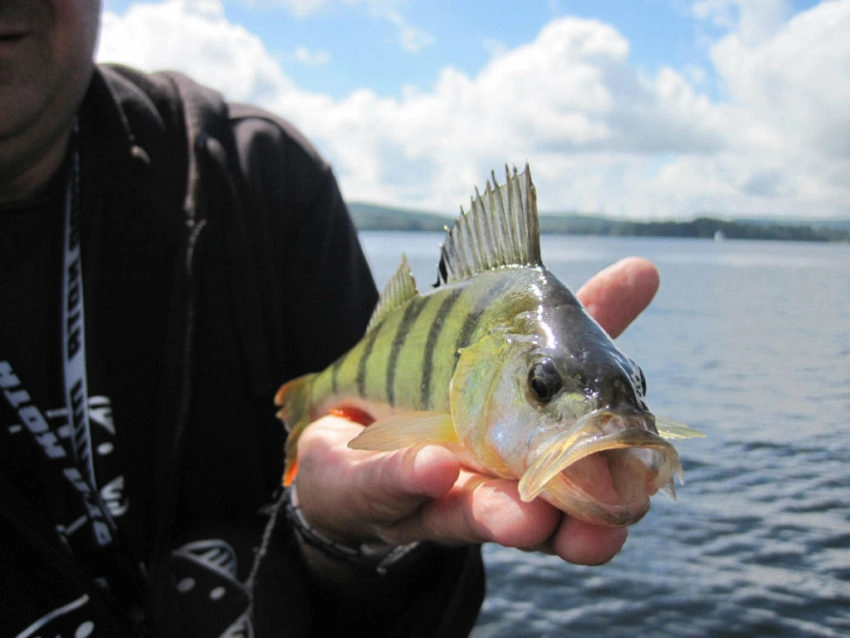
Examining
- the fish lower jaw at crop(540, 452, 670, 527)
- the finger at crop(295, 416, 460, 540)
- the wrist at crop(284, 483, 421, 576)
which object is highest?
the fish lower jaw at crop(540, 452, 670, 527)

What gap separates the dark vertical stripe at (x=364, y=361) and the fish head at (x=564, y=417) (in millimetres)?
741

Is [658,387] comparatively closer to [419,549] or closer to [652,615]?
[652,615]

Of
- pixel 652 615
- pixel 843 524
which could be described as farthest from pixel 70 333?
pixel 843 524

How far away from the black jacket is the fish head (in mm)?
1336

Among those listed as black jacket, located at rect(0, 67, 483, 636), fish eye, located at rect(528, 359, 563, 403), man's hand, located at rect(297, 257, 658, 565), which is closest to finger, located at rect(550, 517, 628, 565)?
man's hand, located at rect(297, 257, 658, 565)

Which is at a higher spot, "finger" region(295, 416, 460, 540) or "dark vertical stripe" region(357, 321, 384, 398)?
"dark vertical stripe" region(357, 321, 384, 398)

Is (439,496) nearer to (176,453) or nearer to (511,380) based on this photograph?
(511,380)

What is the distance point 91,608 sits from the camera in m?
2.74

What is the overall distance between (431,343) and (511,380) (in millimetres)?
556

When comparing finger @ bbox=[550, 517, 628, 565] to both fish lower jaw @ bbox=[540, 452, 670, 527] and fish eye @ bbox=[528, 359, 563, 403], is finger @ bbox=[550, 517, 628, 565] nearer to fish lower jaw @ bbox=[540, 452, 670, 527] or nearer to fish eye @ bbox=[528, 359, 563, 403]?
fish lower jaw @ bbox=[540, 452, 670, 527]

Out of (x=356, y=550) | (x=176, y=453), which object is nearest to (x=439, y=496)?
(x=356, y=550)

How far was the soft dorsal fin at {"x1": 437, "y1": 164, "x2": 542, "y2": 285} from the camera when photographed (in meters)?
2.24

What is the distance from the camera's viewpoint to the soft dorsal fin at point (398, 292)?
2816mm

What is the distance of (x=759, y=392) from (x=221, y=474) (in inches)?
601
